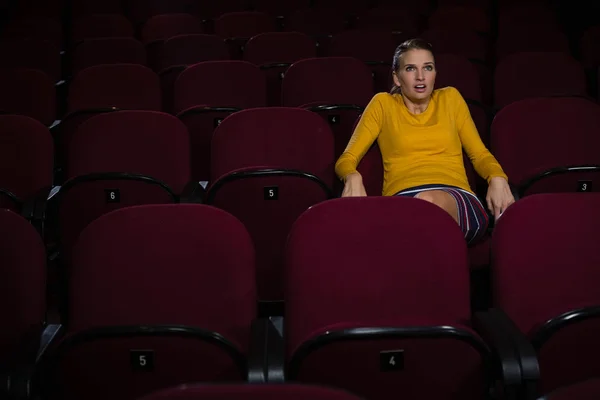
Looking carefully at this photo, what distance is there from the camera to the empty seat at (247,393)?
61cm

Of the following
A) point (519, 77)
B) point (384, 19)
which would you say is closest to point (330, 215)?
point (519, 77)

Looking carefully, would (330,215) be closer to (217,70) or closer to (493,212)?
(493,212)

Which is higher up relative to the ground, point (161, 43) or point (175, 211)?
point (161, 43)

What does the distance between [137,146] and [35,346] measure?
763 millimetres

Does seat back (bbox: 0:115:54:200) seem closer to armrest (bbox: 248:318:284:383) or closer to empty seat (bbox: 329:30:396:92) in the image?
armrest (bbox: 248:318:284:383)

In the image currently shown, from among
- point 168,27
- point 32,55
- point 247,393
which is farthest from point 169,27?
point 247,393

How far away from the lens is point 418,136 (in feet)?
5.24

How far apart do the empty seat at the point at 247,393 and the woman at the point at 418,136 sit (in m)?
0.94

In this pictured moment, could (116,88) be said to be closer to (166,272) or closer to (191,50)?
(191,50)

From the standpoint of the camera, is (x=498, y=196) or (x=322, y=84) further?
(x=322, y=84)

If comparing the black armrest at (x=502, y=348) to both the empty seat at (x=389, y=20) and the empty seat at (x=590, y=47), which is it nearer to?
the empty seat at (x=590, y=47)

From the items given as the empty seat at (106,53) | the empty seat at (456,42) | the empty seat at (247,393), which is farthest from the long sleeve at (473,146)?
the empty seat at (106,53)

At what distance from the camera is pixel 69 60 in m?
2.89

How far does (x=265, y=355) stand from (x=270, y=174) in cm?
51
